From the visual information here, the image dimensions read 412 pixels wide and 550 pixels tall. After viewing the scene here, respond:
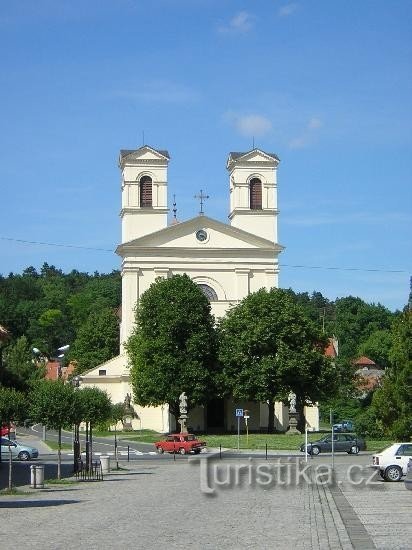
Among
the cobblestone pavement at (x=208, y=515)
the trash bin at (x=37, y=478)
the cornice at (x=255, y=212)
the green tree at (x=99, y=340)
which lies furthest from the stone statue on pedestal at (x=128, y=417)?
the trash bin at (x=37, y=478)

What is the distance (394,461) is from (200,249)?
51.4 meters

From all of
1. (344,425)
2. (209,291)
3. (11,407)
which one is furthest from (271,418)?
(11,407)

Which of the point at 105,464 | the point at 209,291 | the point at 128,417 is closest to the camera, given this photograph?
the point at 105,464

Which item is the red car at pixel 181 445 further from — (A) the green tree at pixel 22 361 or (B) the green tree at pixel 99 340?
(B) the green tree at pixel 99 340

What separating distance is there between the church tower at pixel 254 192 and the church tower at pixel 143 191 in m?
5.81

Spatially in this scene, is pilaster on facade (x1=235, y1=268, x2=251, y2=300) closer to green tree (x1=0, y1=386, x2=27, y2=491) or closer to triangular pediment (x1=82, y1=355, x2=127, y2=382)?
triangular pediment (x1=82, y1=355, x2=127, y2=382)

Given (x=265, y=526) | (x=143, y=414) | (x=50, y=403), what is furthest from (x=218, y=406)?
(x=265, y=526)

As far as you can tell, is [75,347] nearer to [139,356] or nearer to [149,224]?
[149,224]

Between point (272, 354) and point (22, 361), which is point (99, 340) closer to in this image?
point (22, 361)

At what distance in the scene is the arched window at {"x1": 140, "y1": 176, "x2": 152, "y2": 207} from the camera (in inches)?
3324

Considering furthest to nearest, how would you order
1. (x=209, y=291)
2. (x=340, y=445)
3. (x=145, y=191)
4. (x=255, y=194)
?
1. (x=255, y=194)
2. (x=145, y=191)
3. (x=209, y=291)
4. (x=340, y=445)

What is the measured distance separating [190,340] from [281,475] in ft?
115

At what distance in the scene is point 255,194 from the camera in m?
85.9

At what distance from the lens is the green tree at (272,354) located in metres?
70.4
